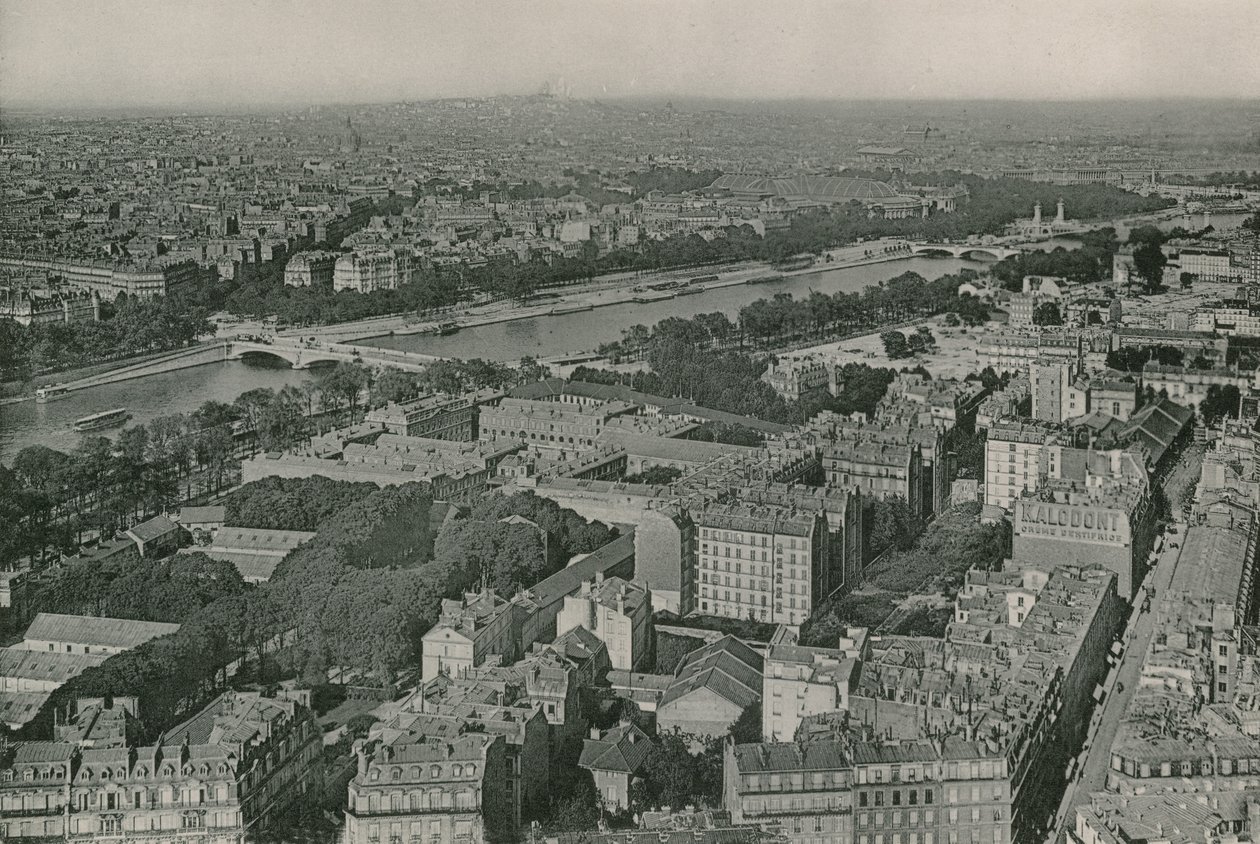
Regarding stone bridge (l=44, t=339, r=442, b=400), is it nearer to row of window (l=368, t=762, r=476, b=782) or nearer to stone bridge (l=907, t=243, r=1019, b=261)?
row of window (l=368, t=762, r=476, b=782)

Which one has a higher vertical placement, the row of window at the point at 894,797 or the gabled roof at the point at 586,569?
the row of window at the point at 894,797

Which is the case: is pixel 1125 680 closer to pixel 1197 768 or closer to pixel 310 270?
pixel 1197 768

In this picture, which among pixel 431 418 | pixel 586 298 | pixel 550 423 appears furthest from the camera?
pixel 586 298

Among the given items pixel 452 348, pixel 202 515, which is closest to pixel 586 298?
pixel 452 348

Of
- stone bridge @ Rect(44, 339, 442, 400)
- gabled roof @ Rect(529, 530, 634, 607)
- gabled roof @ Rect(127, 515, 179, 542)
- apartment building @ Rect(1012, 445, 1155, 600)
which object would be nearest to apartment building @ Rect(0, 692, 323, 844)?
gabled roof @ Rect(529, 530, 634, 607)

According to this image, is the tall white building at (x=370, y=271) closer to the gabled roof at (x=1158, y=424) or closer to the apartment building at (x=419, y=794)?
the gabled roof at (x=1158, y=424)

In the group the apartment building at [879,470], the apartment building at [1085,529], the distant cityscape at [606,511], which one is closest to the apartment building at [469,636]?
the distant cityscape at [606,511]
